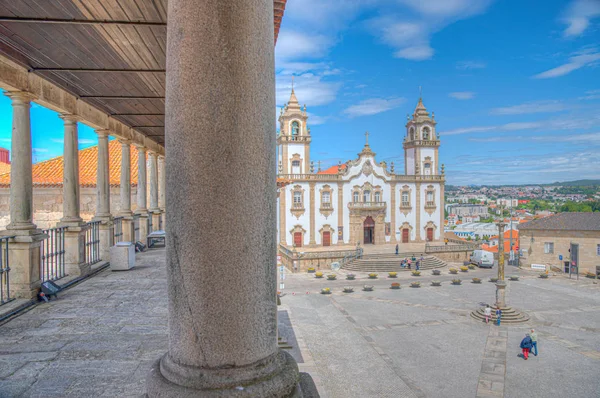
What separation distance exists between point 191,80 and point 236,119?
31 cm

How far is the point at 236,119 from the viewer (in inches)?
84.5

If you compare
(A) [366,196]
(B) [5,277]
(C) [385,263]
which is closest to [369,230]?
(A) [366,196]

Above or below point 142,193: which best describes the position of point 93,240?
below

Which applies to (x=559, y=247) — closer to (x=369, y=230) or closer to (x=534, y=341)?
(x=369, y=230)

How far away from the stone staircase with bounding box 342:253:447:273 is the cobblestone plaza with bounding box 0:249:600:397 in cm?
487

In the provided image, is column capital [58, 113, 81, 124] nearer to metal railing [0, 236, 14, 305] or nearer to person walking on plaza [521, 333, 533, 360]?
metal railing [0, 236, 14, 305]

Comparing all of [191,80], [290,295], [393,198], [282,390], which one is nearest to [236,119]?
[191,80]

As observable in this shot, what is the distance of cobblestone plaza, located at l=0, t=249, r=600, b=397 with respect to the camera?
173 inches

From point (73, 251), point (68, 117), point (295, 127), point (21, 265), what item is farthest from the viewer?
point (295, 127)

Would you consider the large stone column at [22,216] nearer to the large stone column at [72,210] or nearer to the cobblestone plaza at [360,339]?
the cobblestone plaza at [360,339]

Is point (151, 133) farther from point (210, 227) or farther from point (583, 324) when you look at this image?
point (583, 324)

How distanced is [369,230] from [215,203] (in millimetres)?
45395

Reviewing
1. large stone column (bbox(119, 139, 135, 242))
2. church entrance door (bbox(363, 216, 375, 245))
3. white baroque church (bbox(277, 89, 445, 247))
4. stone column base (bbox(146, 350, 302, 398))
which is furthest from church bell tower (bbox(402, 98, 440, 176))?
stone column base (bbox(146, 350, 302, 398))

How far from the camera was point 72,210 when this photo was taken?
892 centimetres
